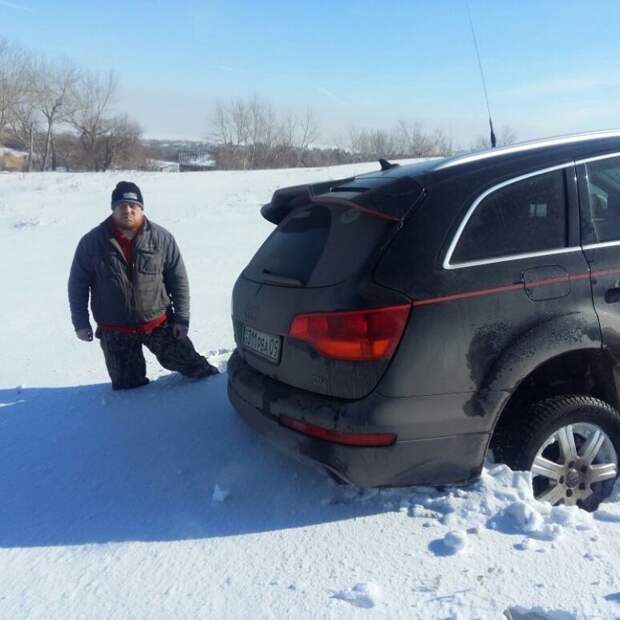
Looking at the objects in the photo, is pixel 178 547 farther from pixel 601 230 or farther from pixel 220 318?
pixel 220 318

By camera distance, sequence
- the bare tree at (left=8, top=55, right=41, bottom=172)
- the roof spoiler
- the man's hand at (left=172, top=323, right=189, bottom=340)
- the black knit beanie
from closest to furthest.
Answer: the roof spoiler < the black knit beanie < the man's hand at (left=172, top=323, right=189, bottom=340) < the bare tree at (left=8, top=55, right=41, bottom=172)

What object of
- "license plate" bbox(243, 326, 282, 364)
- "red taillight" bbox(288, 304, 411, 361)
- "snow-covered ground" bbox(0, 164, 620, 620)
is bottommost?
"snow-covered ground" bbox(0, 164, 620, 620)

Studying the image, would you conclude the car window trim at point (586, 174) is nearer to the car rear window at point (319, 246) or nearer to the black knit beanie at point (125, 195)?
the car rear window at point (319, 246)

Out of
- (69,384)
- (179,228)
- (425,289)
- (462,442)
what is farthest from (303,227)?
(179,228)

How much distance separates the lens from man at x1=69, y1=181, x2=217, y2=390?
4246 millimetres

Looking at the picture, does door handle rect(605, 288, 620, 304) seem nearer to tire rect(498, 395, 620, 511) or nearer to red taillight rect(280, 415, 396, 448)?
tire rect(498, 395, 620, 511)

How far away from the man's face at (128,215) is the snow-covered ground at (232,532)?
4.00ft

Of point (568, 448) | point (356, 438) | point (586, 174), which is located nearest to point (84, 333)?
point (356, 438)

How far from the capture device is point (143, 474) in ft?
10.8

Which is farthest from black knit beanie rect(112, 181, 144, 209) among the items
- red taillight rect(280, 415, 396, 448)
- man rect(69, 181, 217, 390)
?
red taillight rect(280, 415, 396, 448)

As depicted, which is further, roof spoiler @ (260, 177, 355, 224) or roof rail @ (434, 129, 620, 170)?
roof spoiler @ (260, 177, 355, 224)

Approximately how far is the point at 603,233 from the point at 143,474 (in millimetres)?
2723

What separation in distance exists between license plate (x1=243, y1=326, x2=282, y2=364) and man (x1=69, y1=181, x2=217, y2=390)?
4.36ft

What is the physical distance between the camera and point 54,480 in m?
3.29
